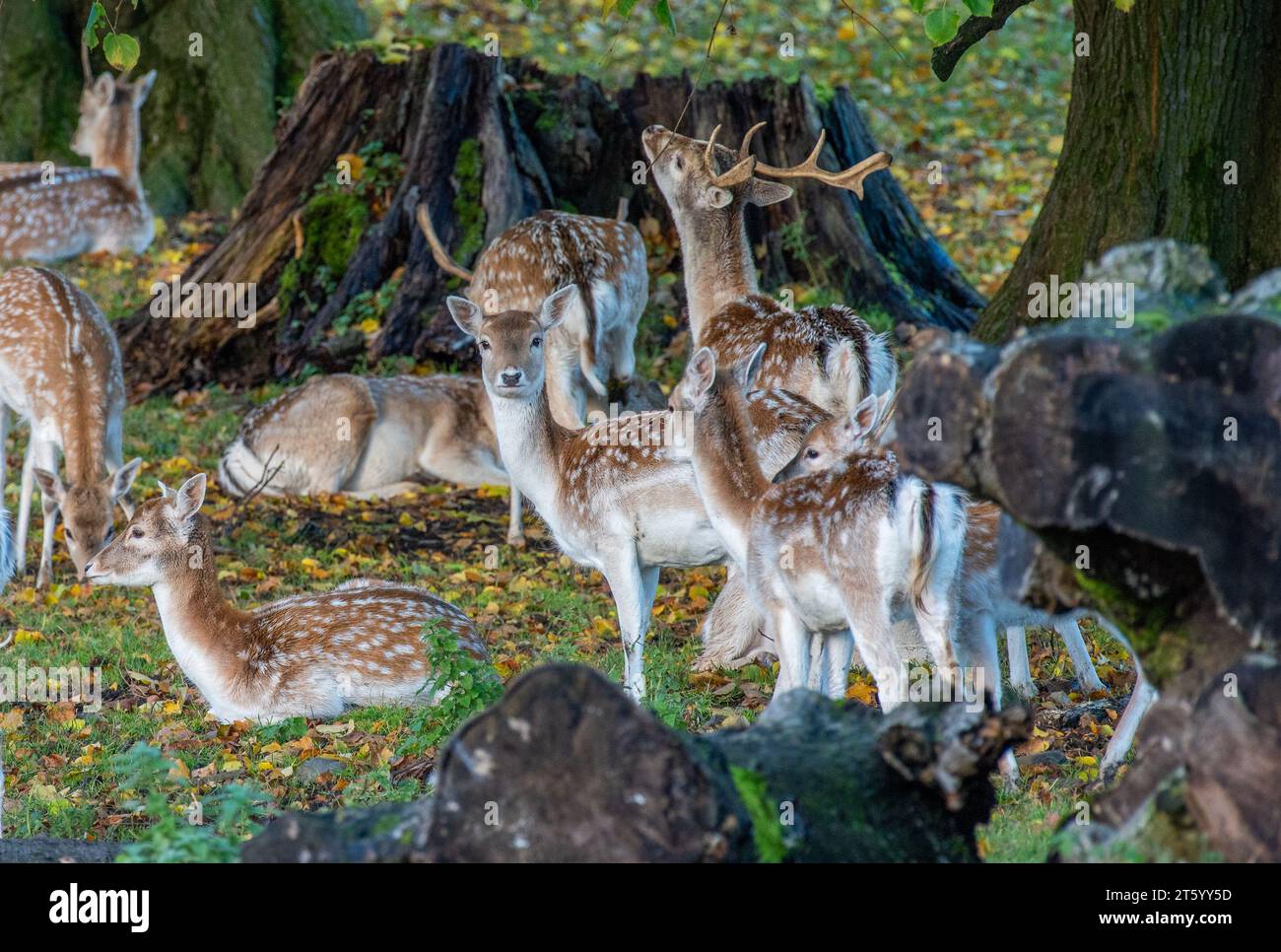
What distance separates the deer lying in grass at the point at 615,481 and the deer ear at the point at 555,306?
1.09 ft

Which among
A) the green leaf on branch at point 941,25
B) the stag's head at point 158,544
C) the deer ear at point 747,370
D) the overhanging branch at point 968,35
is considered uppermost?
the overhanging branch at point 968,35

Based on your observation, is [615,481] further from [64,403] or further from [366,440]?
[366,440]

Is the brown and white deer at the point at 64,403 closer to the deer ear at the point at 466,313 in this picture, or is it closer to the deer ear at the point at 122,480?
the deer ear at the point at 122,480

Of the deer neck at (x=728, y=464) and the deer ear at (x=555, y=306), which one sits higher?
the deer ear at (x=555, y=306)

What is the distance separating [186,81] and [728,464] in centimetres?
981

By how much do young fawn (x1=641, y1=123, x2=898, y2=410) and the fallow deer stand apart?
1191 mm

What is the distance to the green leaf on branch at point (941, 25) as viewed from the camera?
509cm

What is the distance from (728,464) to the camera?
21.5 ft

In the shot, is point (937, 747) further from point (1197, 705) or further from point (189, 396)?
point (189, 396)

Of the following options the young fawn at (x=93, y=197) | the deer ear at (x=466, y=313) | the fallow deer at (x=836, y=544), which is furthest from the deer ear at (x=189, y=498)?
the young fawn at (x=93, y=197)

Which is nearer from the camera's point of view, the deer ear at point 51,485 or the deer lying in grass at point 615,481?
the deer lying in grass at point 615,481

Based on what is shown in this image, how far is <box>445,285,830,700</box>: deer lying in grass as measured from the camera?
22.9 feet

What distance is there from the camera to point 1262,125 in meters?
7.91

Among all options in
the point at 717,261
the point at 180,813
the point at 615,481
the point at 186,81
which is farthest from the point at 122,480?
the point at 186,81
